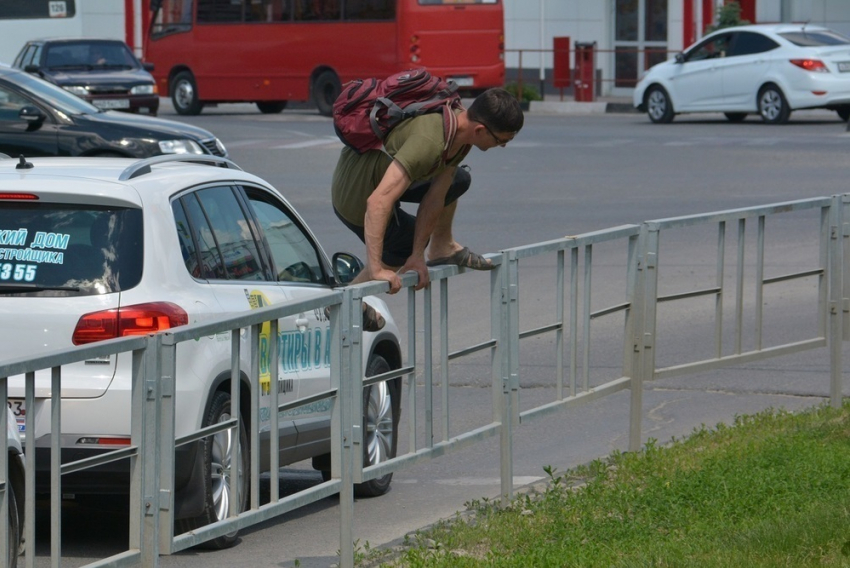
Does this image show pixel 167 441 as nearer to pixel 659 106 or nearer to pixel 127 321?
pixel 127 321

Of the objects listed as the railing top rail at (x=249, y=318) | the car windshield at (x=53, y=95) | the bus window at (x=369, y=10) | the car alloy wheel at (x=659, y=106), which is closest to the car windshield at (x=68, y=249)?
the railing top rail at (x=249, y=318)

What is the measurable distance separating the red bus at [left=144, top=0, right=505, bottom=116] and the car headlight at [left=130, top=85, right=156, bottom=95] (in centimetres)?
394

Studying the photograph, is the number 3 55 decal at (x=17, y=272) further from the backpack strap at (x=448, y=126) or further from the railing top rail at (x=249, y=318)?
the backpack strap at (x=448, y=126)

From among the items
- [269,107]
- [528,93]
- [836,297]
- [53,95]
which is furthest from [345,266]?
[269,107]

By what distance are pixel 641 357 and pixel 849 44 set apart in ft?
69.6

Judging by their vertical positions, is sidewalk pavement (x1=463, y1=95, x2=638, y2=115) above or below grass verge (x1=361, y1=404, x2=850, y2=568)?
above

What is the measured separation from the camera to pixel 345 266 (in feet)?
22.2

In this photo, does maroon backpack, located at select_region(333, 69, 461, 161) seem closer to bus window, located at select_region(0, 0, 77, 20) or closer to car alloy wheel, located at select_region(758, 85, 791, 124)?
car alloy wheel, located at select_region(758, 85, 791, 124)

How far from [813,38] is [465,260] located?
22.5 m

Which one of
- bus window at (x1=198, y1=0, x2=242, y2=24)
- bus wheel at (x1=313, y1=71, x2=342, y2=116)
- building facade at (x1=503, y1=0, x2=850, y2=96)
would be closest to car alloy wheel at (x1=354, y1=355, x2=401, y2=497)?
bus wheel at (x1=313, y1=71, x2=342, y2=116)

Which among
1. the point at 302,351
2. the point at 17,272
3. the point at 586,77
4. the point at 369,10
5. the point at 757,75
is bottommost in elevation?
the point at 302,351

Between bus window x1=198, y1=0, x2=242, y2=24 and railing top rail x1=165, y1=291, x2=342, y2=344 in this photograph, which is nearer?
railing top rail x1=165, y1=291, x2=342, y2=344

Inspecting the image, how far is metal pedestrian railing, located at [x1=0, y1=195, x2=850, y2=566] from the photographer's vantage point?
13.2 ft

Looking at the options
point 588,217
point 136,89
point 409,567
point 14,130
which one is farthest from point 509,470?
point 136,89
